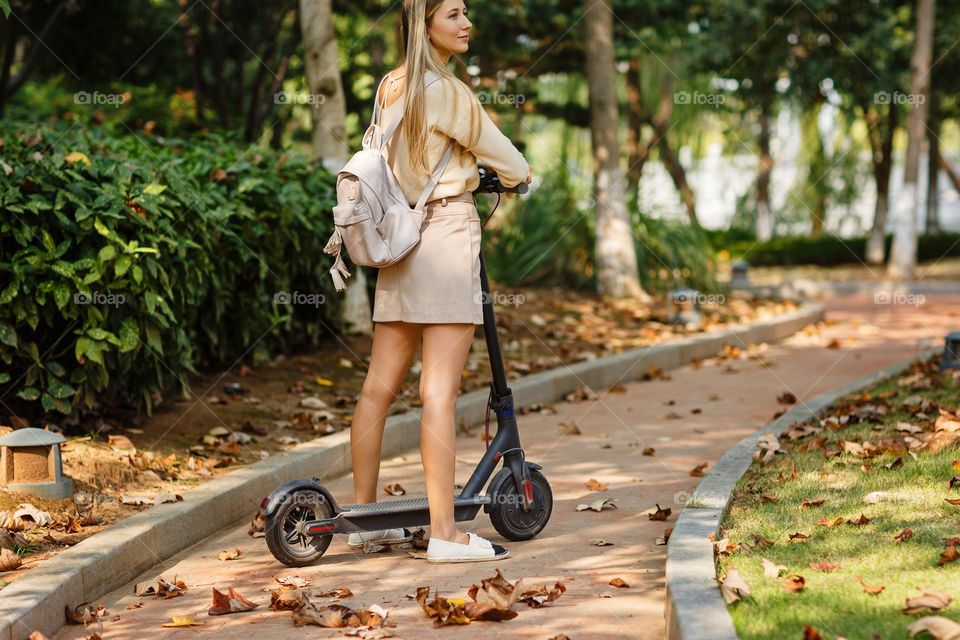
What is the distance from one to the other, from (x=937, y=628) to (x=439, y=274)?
6.57ft

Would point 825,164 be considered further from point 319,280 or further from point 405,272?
point 405,272

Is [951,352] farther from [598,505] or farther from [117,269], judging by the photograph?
[117,269]

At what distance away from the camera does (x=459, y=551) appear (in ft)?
14.3

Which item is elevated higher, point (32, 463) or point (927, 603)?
point (32, 463)

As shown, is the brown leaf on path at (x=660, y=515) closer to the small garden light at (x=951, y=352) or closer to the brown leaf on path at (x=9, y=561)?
the brown leaf on path at (x=9, y=561)

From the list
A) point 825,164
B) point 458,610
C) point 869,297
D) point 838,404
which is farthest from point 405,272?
point 825,164

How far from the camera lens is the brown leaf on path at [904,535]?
4.00 metres

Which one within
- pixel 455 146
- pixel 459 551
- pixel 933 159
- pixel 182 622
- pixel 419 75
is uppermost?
Result: pixel 933 159

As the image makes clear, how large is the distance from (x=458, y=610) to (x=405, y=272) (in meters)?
1.21

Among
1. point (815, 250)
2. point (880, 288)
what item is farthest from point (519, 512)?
point (815, 250)

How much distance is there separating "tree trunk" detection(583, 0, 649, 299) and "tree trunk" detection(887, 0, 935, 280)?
734 centimetres

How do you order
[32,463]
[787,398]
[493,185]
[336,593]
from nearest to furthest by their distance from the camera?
[336,593] → [493,185] → [32,463] → [787,398]

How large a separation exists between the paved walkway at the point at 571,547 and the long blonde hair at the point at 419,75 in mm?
1534

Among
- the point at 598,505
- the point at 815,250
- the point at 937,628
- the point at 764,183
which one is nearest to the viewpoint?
the point at 937,628
